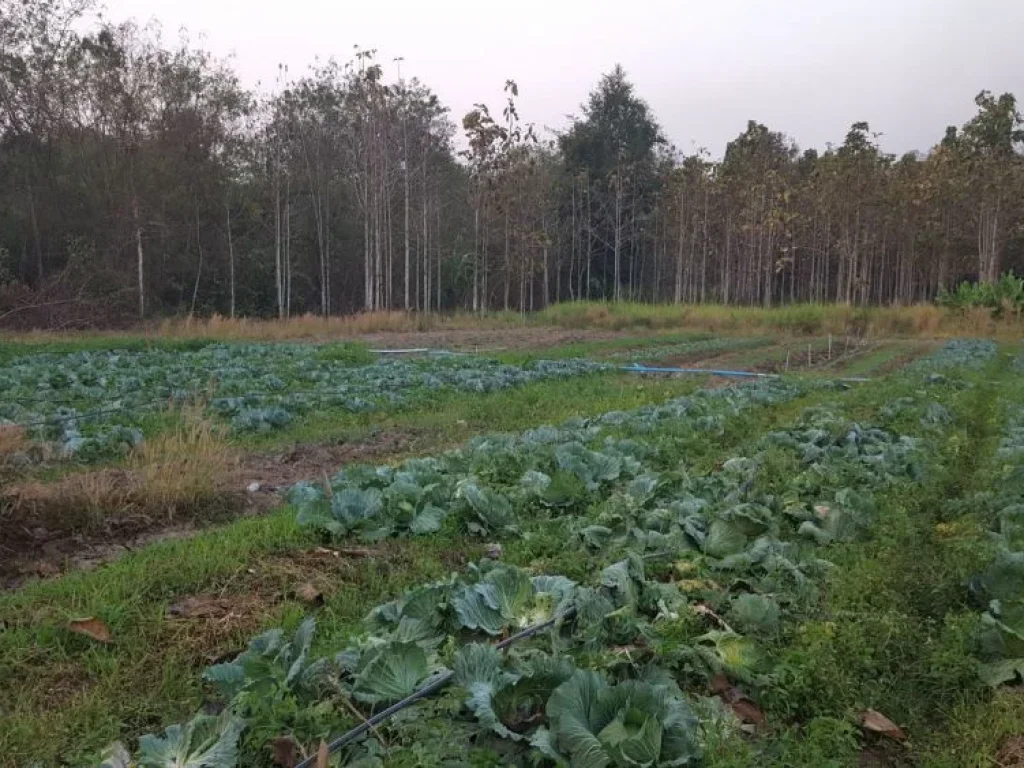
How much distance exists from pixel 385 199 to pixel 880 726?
3029 centimetres

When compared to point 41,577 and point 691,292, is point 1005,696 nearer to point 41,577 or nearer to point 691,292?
point 41,577

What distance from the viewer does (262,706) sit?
2645 mm

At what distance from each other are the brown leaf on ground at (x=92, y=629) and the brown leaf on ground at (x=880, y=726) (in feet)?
10.8

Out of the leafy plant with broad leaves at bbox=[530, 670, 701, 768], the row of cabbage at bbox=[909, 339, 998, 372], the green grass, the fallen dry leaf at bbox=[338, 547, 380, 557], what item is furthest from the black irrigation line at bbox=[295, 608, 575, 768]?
the row of cabbage at bbox=[909, 339, 998, 372]

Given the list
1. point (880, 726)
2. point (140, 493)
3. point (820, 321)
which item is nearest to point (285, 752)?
point (880, 726)

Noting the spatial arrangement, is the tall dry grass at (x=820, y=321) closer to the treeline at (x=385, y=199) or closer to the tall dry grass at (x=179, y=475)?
the treeline at (x=385, y=199)

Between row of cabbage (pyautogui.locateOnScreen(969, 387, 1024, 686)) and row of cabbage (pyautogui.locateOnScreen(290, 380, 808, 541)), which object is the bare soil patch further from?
row of cabbage (pyautogui.locateOnScreen(969, 387, 1024, 686))

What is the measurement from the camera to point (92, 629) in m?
3.57

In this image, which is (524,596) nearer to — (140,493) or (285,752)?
(285,752)

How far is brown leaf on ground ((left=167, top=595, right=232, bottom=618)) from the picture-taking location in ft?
12.8

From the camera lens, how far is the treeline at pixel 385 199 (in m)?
28.1

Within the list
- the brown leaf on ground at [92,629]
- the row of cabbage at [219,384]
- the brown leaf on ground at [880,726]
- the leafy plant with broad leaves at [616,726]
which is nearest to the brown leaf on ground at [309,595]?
the brown leaf on ground at [92,629]

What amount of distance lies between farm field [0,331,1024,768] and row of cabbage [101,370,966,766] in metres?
0.01

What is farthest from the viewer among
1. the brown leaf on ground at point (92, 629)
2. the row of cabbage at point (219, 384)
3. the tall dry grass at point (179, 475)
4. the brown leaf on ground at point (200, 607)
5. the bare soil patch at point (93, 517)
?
the row of cabbage at point (219, 384)
